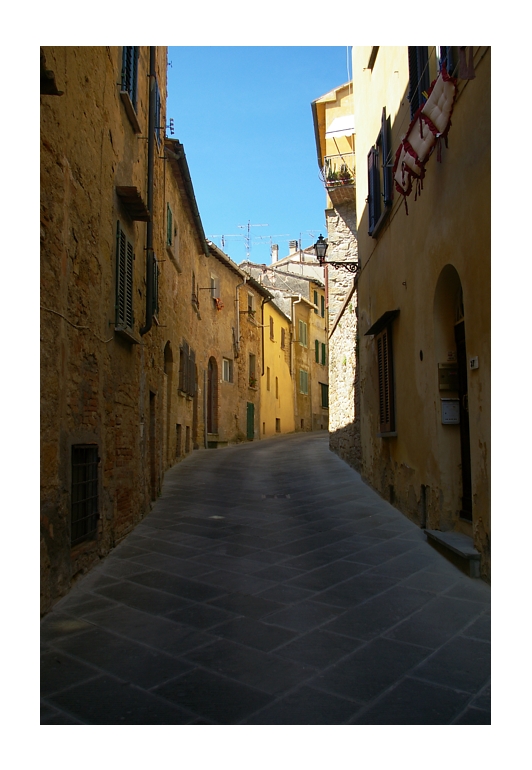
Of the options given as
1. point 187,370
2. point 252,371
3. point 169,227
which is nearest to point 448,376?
point 169,227

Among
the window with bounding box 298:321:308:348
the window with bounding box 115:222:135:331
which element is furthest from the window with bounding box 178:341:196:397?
the window with bounding box 298:321:308:348

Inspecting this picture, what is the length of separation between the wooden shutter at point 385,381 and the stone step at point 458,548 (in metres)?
2.49

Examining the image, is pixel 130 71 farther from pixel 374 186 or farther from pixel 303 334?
pixel 303 334

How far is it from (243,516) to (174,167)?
329 inches

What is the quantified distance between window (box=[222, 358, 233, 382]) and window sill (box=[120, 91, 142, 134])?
15.1 m

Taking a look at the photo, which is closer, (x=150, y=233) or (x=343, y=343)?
(x=150, y=233)

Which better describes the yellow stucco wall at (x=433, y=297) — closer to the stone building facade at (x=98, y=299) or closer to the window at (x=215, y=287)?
the stone building facade at (x=98, y=299)

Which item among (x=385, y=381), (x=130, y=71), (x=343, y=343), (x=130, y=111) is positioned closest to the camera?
(x=130, y=111)

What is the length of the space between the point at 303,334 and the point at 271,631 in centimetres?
3162

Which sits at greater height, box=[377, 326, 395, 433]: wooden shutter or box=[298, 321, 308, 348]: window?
box=[298, 321, 308, 348]: window

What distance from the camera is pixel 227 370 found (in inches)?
939

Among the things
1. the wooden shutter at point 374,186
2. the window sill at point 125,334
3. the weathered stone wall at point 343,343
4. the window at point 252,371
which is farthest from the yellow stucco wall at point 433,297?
the window at point 252,371

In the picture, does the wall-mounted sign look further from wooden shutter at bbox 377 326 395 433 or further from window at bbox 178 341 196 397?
window at bbox 178 341 196 397

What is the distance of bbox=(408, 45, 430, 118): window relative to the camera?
22.5ft
